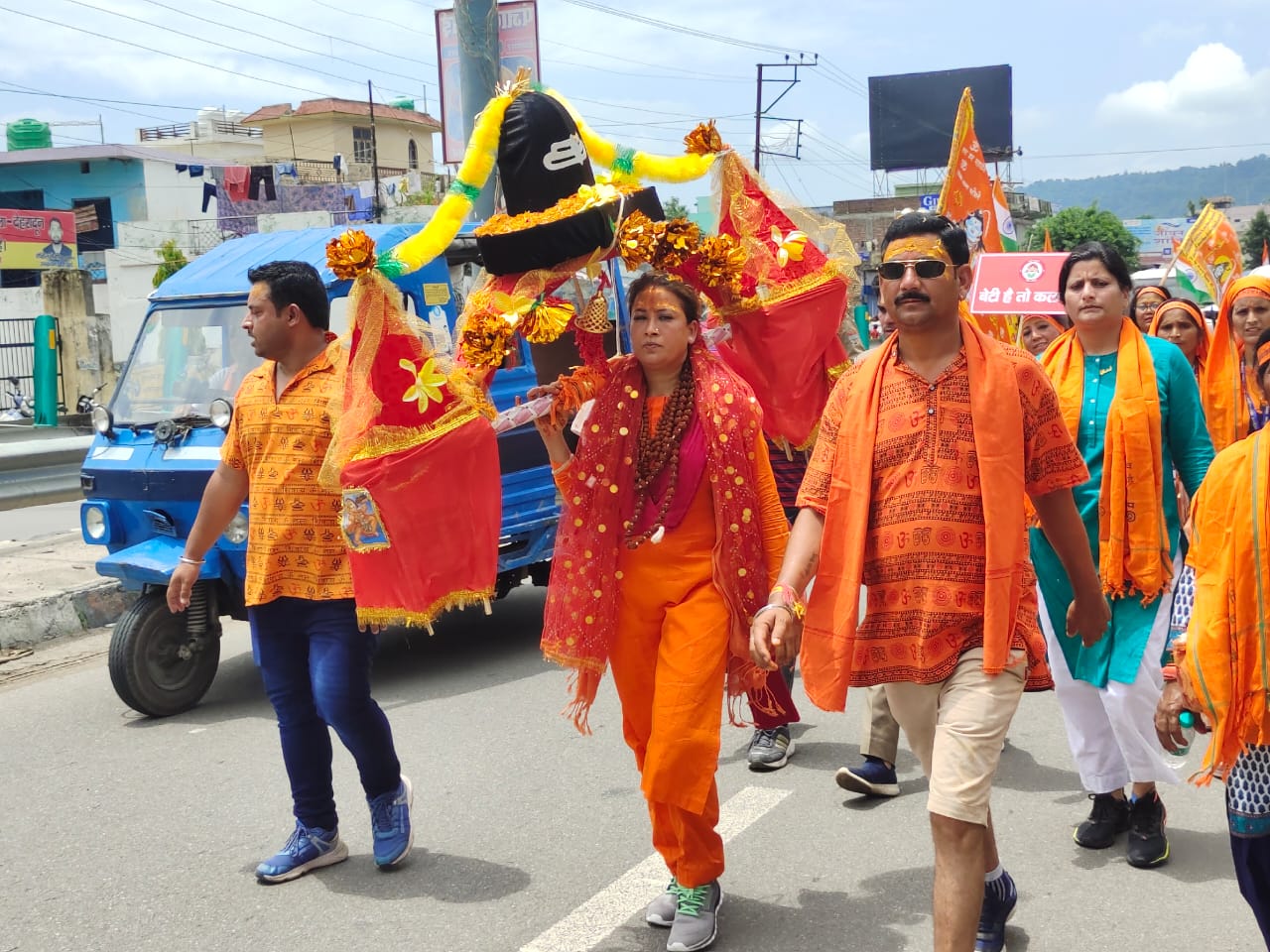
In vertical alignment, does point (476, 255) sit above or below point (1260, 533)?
above

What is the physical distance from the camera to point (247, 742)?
19.8 feet

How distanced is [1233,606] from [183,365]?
557 centimetres

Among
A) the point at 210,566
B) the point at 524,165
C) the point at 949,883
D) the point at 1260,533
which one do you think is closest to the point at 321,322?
the point at 524,165

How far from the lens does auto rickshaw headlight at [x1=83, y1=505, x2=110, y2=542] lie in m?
6.92

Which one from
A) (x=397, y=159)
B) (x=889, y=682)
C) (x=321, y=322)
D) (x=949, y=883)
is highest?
(x=397, y=159)

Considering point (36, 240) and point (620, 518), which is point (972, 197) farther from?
point (36, 240)

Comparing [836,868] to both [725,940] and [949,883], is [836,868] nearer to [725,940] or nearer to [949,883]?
[725,940]

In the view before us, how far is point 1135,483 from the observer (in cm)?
439

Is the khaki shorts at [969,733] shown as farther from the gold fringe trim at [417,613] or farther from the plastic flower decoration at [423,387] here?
the plastic flower decoration at [423,387]

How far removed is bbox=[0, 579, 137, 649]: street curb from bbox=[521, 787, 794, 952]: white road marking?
508cm

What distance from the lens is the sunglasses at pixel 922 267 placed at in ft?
10.7

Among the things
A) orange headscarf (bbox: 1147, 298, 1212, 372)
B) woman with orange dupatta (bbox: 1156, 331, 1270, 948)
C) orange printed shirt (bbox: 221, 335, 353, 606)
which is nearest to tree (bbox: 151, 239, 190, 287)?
orange headscarf (bbox: 1147, 298, 1212, 372)

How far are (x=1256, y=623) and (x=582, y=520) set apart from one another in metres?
1.80

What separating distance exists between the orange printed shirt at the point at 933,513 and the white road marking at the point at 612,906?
3.96ft
